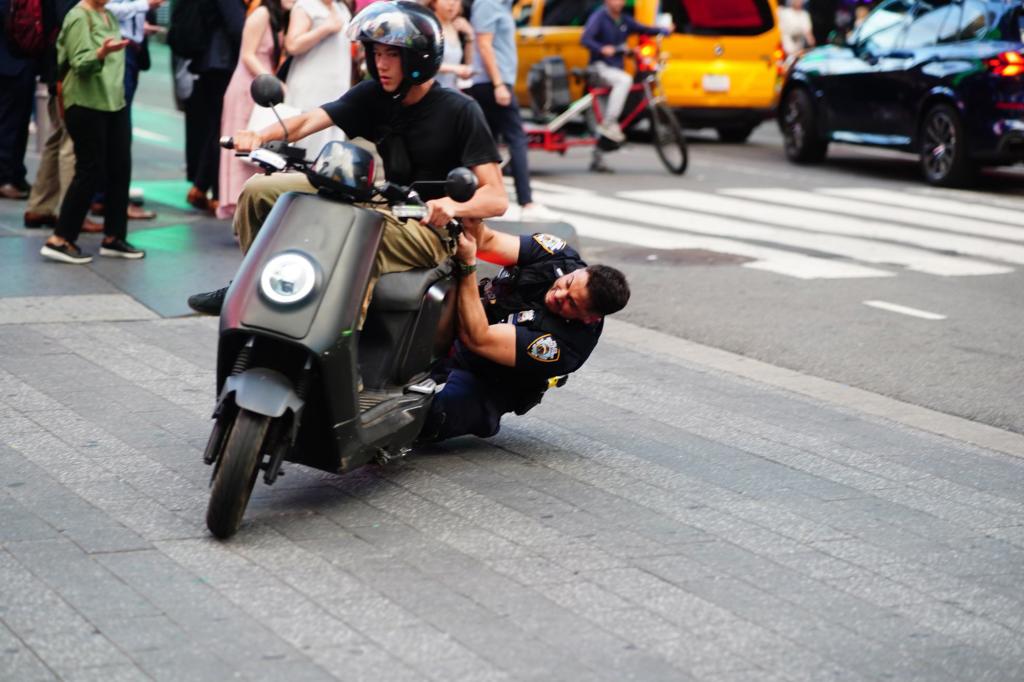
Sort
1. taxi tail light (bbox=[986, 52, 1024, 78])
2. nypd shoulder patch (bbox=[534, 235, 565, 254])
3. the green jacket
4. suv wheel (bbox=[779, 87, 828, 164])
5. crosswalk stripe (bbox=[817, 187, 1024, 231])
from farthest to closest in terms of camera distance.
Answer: suv wheel (bbox=[779, 87, 828, 164])
taxi tail light (bbox=[986, 52, 1024, 78])
crosswalk stripe (bbox=[817, 187, 1024, 231])
the green jacket
nypd shoulder patch (bbox=[534, 235, 565, 254])

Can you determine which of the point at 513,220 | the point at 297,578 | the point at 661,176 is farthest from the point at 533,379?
the point at 661,176

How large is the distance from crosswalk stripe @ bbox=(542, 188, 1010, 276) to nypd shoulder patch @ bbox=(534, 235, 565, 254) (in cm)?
526

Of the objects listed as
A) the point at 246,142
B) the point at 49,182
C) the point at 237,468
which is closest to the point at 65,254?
the point at 49,182

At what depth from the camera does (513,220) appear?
12.4 meters

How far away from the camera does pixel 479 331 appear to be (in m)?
5.91

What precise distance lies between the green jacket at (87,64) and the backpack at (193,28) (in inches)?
80.1

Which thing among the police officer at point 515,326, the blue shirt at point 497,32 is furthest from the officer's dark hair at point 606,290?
the blue shirt at point 497,32

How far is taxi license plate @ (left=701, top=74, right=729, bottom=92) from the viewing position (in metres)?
19.6

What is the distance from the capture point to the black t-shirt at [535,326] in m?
6.00

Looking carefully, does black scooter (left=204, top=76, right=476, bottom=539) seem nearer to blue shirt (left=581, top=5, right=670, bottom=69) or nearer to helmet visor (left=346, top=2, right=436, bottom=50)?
helmet visor (left=346, top=2, right=436, bottom=50)

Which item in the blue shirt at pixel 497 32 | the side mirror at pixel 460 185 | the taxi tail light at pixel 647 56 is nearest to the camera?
the side mirror at pixel 460 185

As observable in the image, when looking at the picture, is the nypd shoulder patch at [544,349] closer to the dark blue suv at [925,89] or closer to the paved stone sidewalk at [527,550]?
the paved stone sidewalk at [527,550]

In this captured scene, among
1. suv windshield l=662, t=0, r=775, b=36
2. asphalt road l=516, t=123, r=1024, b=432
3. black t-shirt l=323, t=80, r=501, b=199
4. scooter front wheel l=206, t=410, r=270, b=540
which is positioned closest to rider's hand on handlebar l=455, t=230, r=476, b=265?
black t-shirt l=323, t=80, r=501, b=199

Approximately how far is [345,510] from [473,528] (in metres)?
0.45
